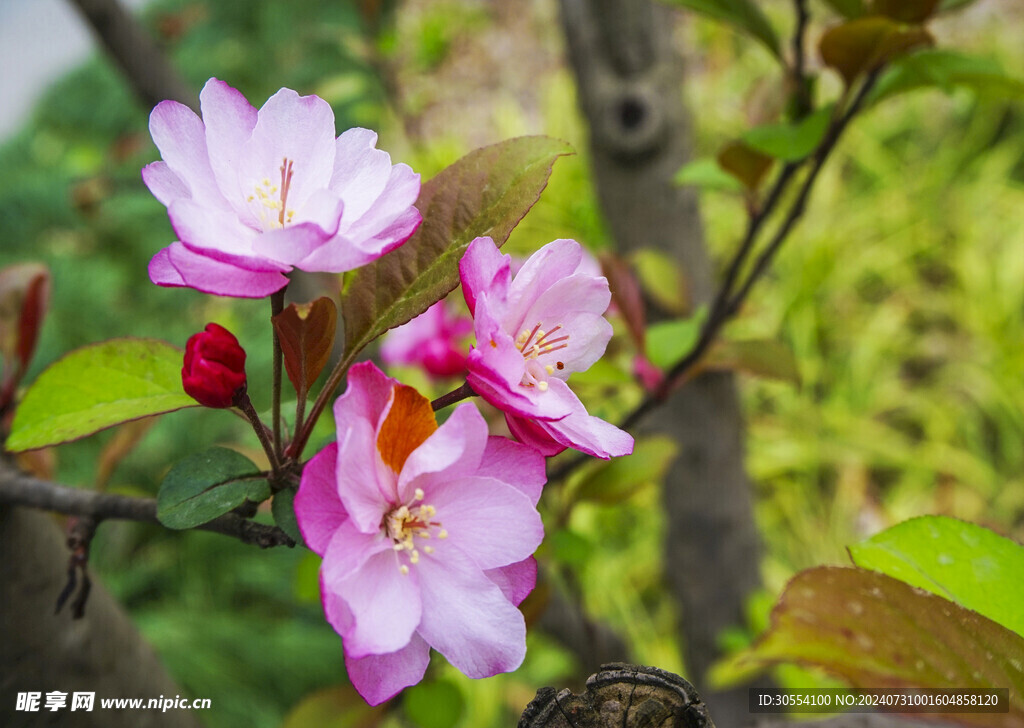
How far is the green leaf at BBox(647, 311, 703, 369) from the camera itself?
643 millimetres

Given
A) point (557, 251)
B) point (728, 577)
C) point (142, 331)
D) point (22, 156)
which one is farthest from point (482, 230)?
point (22, 156)

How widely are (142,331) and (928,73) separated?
2.33 meters

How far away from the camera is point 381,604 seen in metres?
0.27

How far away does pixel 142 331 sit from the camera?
2.29m

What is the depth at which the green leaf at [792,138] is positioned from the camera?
0.48 metres

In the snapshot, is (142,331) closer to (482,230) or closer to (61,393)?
(61,393)

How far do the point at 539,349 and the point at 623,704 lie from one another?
152 millimetres

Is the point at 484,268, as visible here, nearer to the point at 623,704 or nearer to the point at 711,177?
the point at 623,704

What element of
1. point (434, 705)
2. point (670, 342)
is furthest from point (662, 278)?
point (434, 705)

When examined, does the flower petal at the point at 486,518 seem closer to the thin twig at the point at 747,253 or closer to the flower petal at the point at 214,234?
the flower petal at the point at 214,234

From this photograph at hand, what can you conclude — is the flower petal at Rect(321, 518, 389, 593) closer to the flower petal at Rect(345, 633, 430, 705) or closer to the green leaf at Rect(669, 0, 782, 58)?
the flower petal at Rect(345, 633, 430, 705)

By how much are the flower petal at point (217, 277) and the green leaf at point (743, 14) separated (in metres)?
0.41

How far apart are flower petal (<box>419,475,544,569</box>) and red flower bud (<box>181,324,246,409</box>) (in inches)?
3.5

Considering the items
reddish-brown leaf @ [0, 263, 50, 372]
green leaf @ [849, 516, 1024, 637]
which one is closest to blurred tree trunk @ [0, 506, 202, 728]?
Result: reddish-brown leaf @ [0, 263, 50, 372]
